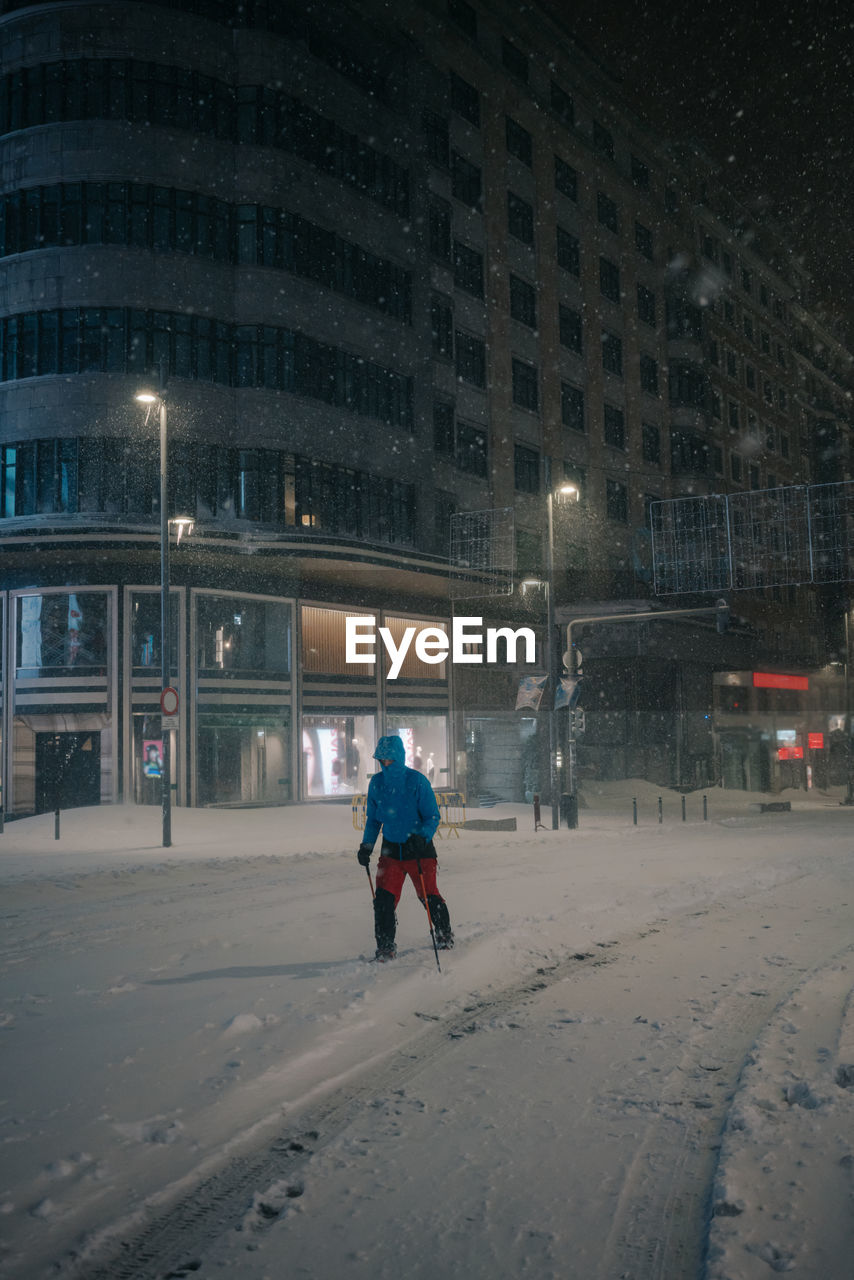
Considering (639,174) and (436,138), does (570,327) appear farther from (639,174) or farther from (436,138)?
(639,174)

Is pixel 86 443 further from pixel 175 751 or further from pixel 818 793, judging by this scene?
pixel 818 793

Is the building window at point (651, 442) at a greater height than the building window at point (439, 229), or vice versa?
the building window at point (439, 229)

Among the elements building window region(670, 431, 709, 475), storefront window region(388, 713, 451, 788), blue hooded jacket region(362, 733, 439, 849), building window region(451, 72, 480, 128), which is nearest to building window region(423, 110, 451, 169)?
building window region(451, 72, 480, 128)

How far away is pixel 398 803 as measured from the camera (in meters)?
8.65

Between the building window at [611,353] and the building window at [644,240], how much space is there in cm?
567

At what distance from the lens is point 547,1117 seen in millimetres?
5137

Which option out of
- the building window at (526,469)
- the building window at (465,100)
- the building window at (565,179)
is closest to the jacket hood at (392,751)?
the building window at (526,469)

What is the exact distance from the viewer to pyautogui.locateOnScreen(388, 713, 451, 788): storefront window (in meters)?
34.3

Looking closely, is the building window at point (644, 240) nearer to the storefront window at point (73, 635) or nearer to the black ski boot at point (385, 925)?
the storefront window at point (73, 635)

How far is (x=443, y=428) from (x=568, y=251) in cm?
1412

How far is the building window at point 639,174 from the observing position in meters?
51.6

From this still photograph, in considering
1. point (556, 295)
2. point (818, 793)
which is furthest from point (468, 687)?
point (818, 793)

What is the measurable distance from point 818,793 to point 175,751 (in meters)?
38.6

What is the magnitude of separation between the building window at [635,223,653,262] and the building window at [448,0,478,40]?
13.2m
